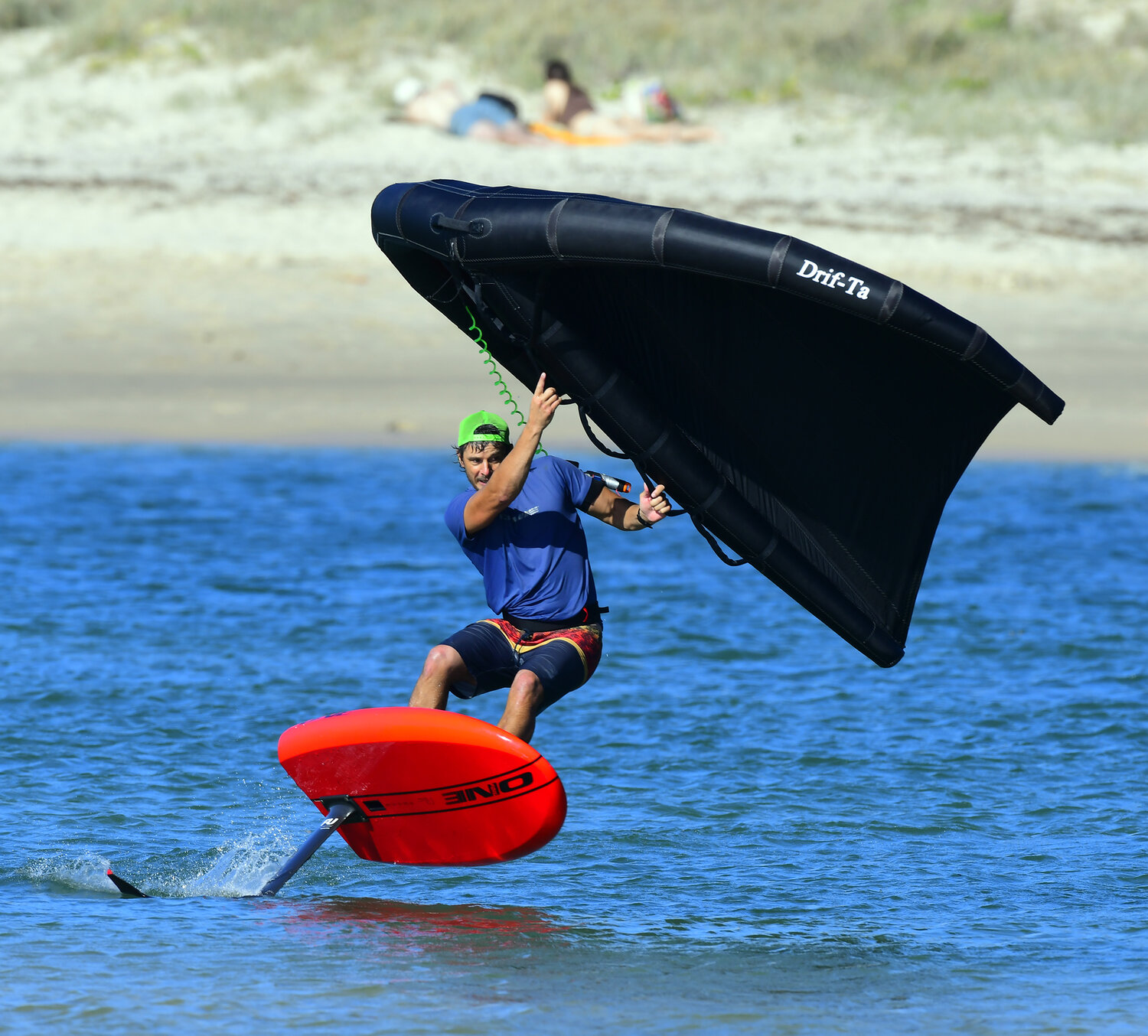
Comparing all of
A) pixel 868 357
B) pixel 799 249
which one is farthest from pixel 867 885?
pixel 799 249

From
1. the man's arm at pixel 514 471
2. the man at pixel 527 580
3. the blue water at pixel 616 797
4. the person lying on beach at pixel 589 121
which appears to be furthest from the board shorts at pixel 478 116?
the man's arm at pixel 514 471

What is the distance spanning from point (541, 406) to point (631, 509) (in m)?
0.65

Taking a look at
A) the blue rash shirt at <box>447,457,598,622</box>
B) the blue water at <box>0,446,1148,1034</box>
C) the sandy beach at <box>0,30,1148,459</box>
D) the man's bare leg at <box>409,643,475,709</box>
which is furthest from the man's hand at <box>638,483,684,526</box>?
the sandy beach at <box>0,30,1148,459</box>

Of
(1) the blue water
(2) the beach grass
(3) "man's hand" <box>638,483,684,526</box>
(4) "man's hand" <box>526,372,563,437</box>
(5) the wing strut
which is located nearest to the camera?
(1) the blue water

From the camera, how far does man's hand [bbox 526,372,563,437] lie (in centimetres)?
633

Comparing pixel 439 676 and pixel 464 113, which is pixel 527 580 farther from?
pixel 464 113

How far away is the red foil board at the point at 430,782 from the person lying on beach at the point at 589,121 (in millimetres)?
16700

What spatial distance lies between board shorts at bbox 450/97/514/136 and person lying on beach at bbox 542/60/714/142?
2.45ft

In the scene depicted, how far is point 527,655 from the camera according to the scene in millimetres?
6910

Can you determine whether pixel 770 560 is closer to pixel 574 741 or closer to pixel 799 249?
pixel 799 249

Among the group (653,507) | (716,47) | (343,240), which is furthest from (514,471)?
(716,47)

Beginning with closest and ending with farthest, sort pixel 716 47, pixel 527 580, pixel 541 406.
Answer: pixel 541 406 → pixel 527 580 → pixel 716 47

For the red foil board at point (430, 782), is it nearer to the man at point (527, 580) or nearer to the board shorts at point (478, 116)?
the man at point (527, 580)

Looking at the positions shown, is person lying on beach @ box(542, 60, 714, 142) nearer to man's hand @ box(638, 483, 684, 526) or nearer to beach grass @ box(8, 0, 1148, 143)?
beach grass @ box(8, 0, 1148, 143)
